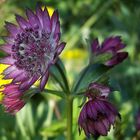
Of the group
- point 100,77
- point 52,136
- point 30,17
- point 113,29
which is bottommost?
point 52,136

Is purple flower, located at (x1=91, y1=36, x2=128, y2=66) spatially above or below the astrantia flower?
above

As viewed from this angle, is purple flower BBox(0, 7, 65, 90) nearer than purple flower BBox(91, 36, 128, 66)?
Yes

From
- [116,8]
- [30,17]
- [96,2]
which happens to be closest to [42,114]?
[30,17]

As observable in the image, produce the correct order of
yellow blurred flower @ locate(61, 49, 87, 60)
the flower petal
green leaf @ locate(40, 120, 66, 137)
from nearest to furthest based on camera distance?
the flower petal
green leaf @ locate(40, 120, 66, 137)
yellow blurred flower @ locate(61, 49, 87, 60)

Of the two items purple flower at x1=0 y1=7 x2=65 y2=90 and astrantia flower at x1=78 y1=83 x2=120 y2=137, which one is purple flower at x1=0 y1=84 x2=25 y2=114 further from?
astrantia flower at x1=78 y1=83 x2=120 y2=137

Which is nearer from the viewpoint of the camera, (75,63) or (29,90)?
(29,90)

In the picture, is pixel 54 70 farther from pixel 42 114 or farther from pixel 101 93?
pixel 42 114

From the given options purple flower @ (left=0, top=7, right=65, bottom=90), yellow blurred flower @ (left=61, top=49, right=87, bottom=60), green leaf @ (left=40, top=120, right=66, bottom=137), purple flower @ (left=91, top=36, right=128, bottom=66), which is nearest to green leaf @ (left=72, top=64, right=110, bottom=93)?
purple flower @ (left=91, top=36, right=128, bottom=66)
